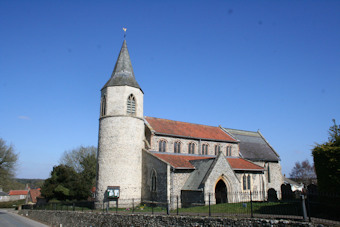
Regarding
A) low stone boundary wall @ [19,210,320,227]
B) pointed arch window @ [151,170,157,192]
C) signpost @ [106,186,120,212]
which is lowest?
low stone boundary wall @ [19,210,320,227]

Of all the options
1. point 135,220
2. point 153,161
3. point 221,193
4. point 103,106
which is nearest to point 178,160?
point 153,161

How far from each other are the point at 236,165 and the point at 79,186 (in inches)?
1030

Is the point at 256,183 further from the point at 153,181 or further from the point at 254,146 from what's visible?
the point at 153,181

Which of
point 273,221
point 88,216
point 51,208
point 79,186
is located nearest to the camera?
point 273,221

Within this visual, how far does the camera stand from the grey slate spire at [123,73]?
3031 centimetres

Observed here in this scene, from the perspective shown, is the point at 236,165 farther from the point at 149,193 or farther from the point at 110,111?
the point at 110,111

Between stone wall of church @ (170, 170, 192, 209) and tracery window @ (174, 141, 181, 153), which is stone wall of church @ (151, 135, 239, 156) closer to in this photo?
tracery window @ (174, 141, 181, 153)

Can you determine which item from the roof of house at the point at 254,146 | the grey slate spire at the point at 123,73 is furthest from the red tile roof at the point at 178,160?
the roof of house at the point at 254,146

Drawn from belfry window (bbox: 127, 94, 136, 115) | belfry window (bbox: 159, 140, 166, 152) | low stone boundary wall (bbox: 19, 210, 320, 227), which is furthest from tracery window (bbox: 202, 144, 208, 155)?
low stone boundary wall (bbox: 19, 210, 320, 227)

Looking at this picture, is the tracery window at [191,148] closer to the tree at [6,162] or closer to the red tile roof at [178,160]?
the red tile roof at [178,160]

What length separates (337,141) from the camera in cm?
1480

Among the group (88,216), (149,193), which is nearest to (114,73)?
(149,193)

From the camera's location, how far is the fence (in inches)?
552

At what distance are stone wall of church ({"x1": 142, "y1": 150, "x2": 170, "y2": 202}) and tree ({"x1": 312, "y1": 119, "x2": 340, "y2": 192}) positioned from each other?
46.6ft
